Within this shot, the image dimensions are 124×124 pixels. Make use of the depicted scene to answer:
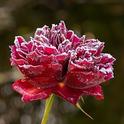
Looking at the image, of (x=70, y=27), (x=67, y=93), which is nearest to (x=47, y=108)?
(x=67, y=93)

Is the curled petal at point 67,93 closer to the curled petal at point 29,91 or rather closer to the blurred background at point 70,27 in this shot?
the curled petal at point 29,91

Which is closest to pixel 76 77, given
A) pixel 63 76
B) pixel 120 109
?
pixel 63 76

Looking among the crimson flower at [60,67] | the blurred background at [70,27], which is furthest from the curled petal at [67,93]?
the blurred background at [70,27]

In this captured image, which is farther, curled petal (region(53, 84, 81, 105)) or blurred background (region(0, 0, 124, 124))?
blurred background (region(0, 0, 124, 124))

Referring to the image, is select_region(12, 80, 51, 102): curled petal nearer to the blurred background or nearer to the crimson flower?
the crimson flower

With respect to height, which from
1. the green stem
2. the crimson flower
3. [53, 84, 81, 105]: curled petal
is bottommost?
the green stem

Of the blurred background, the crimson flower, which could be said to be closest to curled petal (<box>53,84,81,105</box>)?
the crimson flower

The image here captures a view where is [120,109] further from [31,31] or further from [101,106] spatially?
[31,31]

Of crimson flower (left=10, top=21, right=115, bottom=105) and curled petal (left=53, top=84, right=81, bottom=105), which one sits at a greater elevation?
crimson flower (left=10, top=21, right=115, bottom=105)
